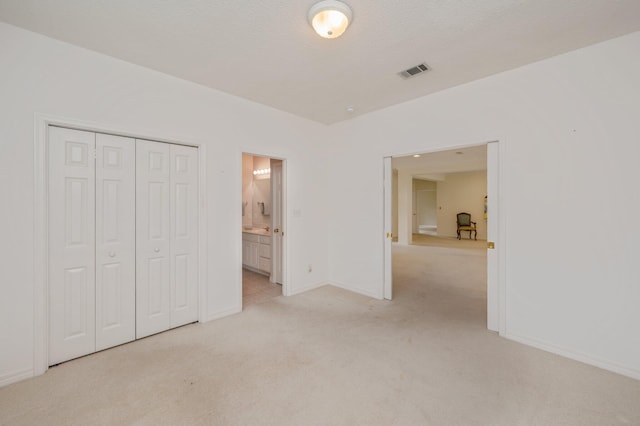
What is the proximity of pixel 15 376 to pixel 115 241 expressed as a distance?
47.5 inches

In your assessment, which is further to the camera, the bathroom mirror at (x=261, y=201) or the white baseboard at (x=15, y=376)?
the bathroom mirror at (x=261, y=201)

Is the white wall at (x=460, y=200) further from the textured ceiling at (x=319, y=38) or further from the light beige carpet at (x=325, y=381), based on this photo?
the textured ceiling at (x=319, y=38)

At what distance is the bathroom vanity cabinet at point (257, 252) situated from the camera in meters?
5.06

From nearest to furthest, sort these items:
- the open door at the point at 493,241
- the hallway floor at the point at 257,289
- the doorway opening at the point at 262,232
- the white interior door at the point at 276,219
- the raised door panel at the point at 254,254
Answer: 1. the open door at the point at 493,241
2. the hallway floor at the point at 257,289
3. the doorway opening at the point at 262,232
4. the white interior door at the point at 276,219
5. the raised door panel at the point at 254,254

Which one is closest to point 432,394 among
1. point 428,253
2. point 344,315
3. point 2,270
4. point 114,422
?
point 344,315

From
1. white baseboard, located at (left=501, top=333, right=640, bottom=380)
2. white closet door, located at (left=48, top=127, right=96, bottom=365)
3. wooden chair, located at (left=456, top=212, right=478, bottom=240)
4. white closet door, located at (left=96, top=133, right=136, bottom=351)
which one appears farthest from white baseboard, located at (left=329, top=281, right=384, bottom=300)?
wooden chair, located at (left=456, top=212, right=478, bottom=240)

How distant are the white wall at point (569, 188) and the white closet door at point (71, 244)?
3.85 m

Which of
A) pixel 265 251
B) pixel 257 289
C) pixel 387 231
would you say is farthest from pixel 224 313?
pixel 387 231

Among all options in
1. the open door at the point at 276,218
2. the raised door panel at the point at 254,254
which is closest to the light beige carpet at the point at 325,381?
the open door at the point at 276,218

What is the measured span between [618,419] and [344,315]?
7.64 feet

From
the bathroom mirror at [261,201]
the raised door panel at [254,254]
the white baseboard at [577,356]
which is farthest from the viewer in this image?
the bathroom mirror at [261,201]

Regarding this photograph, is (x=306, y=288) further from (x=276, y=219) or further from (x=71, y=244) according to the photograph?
(x=71, y=244)

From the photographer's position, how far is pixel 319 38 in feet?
7.36

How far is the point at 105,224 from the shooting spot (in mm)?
2574
